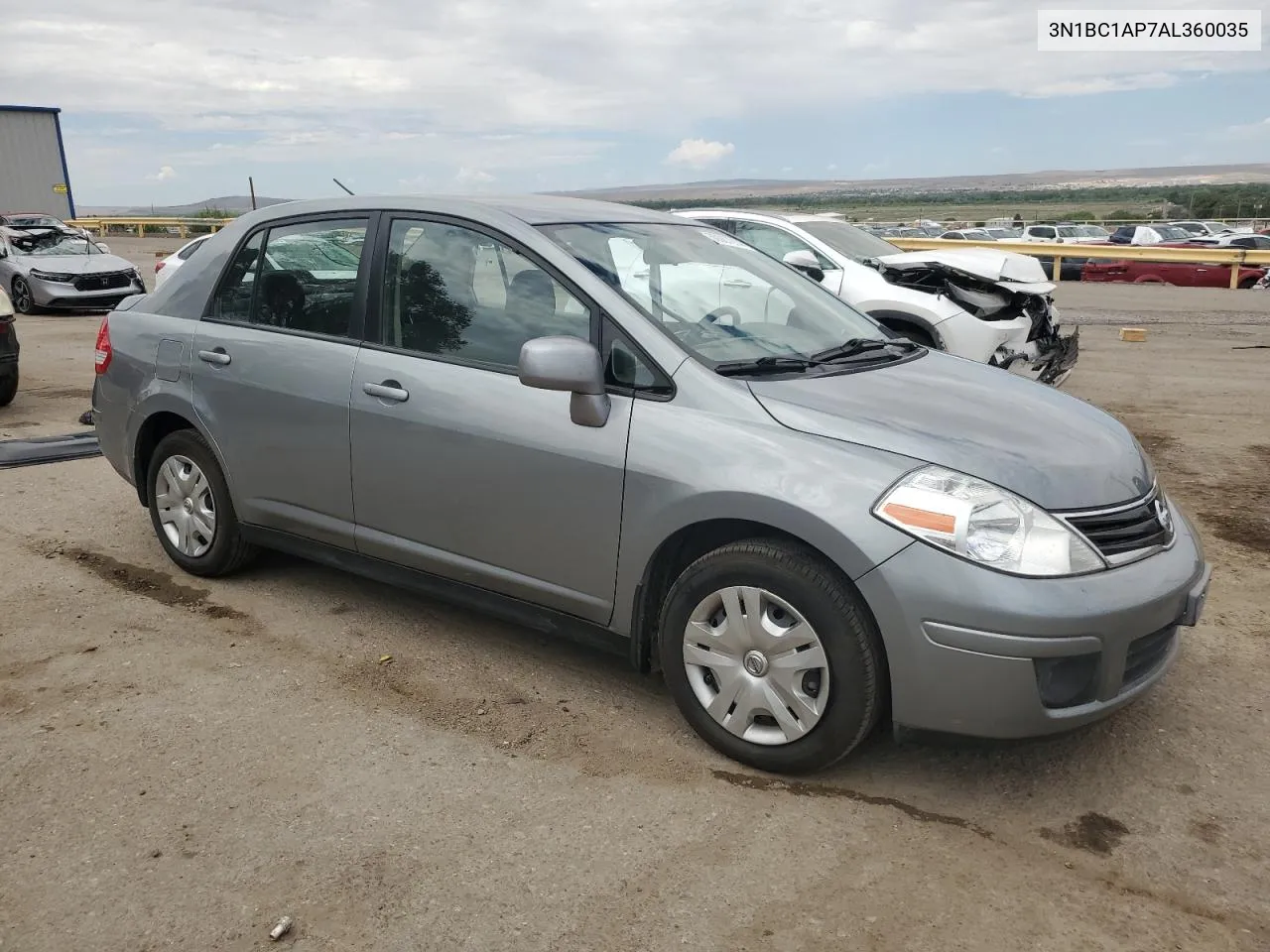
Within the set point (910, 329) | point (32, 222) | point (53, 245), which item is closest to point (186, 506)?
point (910, 329)

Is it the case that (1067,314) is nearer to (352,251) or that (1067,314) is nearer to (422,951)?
(352,251)

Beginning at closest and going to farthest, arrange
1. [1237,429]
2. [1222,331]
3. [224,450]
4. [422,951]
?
[422,951], [224,450], [1237,429], [1222,331]

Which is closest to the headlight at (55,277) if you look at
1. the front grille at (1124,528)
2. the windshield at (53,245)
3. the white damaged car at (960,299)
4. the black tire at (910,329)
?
the windshield at (53,245)

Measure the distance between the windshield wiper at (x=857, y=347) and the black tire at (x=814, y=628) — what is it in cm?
93

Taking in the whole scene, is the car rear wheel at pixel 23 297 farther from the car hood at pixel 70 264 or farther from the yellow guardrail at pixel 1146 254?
the yellow guardrail at pixel 1146 254

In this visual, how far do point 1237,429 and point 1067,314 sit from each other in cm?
965

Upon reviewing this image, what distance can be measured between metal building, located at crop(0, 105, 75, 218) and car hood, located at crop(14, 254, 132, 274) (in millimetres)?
16588

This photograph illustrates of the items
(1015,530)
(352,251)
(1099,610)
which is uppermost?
(352,251)

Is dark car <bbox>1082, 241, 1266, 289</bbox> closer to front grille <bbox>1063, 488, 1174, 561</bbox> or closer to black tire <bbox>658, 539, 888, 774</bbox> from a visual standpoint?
front grille <bbox>1063, 488, 1174, 561</bbox>

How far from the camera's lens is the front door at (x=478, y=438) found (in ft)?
11.6

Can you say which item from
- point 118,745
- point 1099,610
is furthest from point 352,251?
point 1099,610

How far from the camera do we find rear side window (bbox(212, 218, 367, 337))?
4.25 metres

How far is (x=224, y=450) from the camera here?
181 inches

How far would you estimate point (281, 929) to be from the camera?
261 cm
